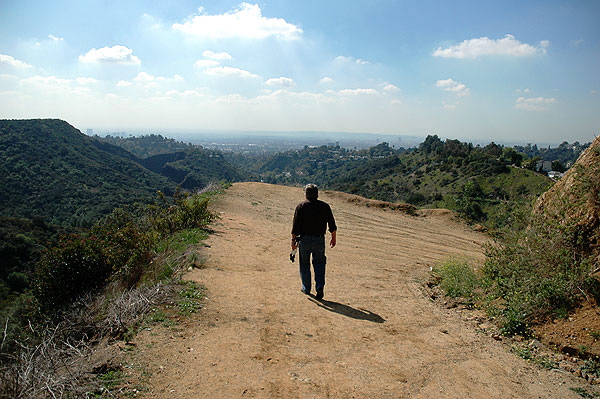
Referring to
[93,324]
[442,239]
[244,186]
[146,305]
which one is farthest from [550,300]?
[244,186]

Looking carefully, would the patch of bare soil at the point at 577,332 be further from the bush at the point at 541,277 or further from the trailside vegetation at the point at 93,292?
the trailside vegetation at the point at 93,292

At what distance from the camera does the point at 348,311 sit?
4.95 metres

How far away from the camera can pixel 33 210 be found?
1978 inches

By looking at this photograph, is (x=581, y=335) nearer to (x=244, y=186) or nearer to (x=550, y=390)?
(x=550, y=390)

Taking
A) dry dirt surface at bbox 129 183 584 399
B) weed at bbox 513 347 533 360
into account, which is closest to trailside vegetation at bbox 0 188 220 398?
dry dirt surface at bbox 129 183 584 399

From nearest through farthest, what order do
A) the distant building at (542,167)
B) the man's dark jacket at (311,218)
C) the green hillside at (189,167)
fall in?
the man's dark jacket at (311,218) < the distant building at (542,167) < the green hillside at (189,167)

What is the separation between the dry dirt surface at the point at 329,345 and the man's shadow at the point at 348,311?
0.02 meters

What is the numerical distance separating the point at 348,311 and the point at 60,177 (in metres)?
72.1

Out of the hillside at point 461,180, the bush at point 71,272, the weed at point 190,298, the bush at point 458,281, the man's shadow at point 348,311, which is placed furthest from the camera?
the hillside at point 461,180

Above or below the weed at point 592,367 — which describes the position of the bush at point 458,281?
below

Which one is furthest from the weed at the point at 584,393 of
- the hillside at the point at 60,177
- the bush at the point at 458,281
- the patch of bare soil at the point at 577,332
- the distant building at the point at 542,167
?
the hillside at the point at 60,177

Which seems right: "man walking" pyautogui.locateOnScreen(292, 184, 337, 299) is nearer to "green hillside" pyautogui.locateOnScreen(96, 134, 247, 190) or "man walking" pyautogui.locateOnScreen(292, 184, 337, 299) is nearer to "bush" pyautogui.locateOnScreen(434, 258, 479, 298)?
"bush" pyautogui.locateOnScreen(434, 258, 479, 298)

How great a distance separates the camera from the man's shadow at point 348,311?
15.5 feet

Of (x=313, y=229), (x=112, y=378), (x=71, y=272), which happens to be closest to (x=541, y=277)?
(x=313, y=229)
